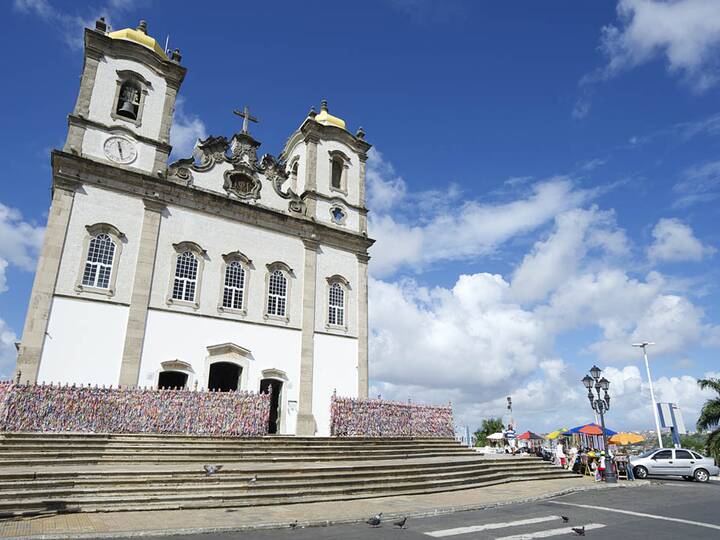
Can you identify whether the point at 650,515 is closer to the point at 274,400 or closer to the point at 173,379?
the point at 274,400

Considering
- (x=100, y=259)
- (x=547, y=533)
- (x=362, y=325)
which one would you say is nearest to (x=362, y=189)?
(x=362, y=325)

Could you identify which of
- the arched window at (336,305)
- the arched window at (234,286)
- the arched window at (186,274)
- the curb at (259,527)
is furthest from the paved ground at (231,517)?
the arched window at (336,305)

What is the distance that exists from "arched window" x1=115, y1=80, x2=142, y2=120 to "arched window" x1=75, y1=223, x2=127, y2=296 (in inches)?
209

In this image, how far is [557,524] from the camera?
9094mm

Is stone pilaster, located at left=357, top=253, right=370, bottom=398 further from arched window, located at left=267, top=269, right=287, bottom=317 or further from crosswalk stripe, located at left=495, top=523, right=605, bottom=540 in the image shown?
crosswalk stripe, located at left=495, top=523, right=605, bottom=540

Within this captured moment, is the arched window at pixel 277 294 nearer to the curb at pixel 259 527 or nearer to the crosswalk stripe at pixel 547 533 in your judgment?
the curb at pixel 259 527

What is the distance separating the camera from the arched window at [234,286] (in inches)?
783

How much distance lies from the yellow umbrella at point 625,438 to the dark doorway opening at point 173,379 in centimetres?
2099

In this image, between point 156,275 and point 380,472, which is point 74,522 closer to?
point 380,472

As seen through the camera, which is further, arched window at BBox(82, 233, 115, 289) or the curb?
arched window at BBox(82, 233, 115, 289)

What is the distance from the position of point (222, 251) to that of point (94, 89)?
8.22 meters

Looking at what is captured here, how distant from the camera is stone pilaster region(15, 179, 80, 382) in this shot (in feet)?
49.9

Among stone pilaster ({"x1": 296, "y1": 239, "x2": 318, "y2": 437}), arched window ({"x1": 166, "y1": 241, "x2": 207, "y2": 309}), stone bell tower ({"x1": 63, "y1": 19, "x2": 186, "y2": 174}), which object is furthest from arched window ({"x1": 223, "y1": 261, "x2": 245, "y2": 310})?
stone bell tower ({"x1": 63, "y1": 19, "x2": 186, "y2": 174})

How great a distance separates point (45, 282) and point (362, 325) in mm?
13051
